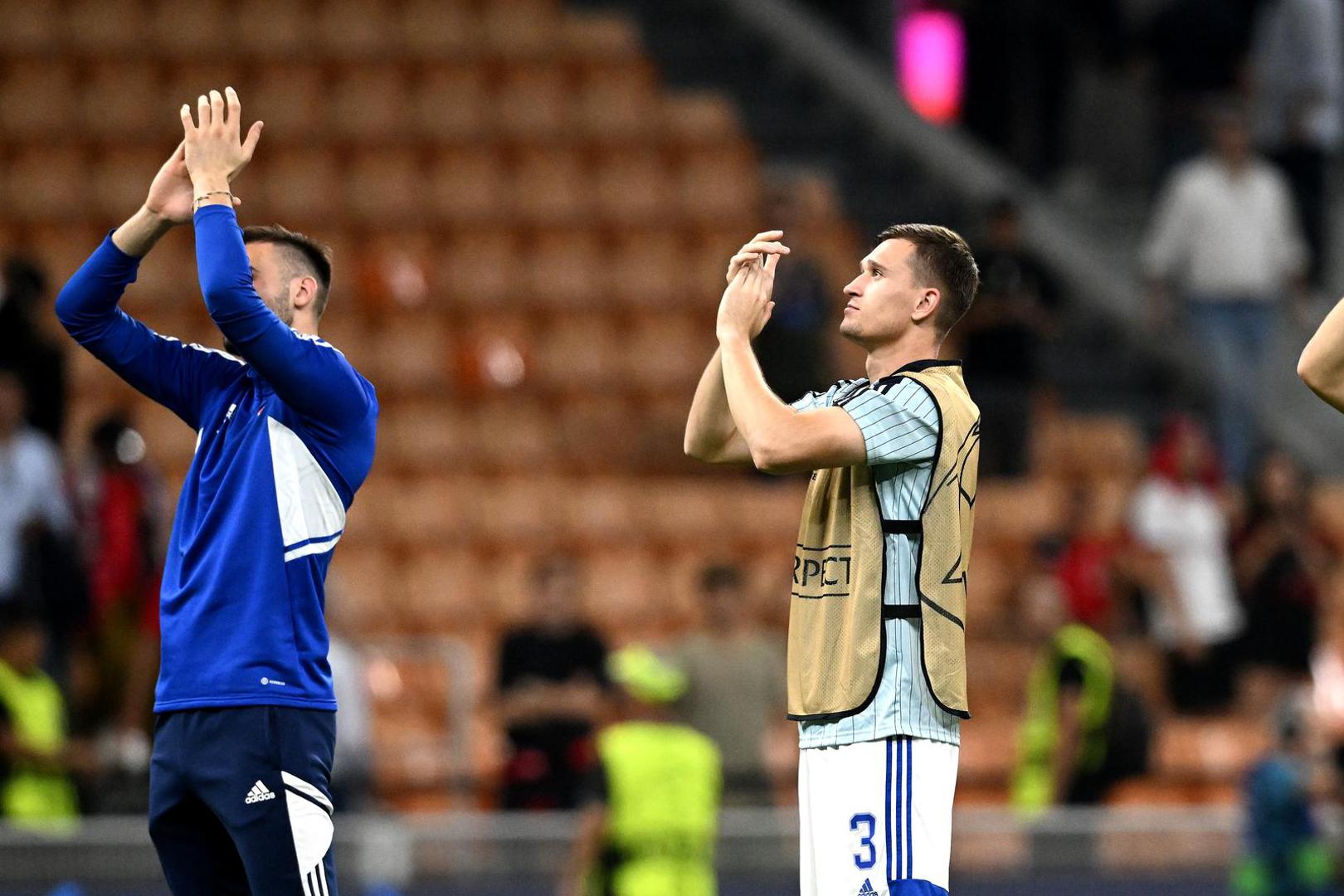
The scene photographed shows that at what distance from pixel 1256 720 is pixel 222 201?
8014 millimetres

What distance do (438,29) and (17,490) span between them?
20.5 ft

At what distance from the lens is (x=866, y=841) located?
4.82 meters

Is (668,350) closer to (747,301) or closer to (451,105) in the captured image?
(451,105)

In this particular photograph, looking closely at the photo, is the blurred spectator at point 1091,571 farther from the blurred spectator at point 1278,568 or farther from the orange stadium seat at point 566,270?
the orange stadium seat at point 566,270

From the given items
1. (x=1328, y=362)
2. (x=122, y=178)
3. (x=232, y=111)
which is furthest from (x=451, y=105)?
(x=1328, y=362)

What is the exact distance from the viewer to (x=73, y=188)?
14133mm

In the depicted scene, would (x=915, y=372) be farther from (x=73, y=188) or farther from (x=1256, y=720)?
(x=73, y=188)

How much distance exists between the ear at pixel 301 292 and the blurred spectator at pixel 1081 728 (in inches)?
266

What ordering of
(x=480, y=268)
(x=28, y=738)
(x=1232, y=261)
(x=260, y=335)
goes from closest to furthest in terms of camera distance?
(x=260, y=335)
(x=28, y=738)
(x=1232, y=261)
(x=480, y=268)

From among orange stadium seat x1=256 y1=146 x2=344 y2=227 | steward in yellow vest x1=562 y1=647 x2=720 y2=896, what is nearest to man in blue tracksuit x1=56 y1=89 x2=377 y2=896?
steward in yellow vest x1=562 y1=647 x2=720 y2=896

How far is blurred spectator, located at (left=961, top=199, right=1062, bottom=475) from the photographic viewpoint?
523 inches

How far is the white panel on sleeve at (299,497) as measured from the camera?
4.91 metres

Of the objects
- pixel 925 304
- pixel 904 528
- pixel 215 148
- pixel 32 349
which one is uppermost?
pixel 32 349

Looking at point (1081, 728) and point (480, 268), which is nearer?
point (1081, 728)
